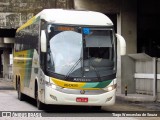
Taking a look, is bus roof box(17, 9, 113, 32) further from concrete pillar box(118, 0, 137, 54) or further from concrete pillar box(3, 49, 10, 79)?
concrete pillar box(3, 49, 10, 79)

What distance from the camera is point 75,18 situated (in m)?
17.5

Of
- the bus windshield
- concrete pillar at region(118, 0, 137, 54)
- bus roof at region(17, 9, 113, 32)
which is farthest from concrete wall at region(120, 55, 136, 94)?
the bus windshield

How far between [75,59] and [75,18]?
1.60 meters

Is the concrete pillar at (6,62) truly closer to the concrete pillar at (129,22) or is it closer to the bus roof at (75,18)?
the concrete pillar at (129,22)

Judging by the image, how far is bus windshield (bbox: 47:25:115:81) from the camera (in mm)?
16656

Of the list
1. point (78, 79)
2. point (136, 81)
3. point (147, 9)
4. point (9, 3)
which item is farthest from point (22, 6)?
point (78, 79)

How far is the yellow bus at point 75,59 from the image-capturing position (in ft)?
54.2

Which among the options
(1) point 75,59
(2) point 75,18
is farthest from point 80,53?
(2) point 75,18

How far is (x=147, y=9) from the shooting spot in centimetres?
3709

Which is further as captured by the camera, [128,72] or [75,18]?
[128,72]

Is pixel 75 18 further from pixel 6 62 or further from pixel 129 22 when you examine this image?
pixel 6 62

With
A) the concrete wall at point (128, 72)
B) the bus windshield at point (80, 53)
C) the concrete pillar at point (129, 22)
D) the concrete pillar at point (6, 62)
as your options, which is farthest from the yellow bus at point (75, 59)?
the concrete pillar at point (6, 62)

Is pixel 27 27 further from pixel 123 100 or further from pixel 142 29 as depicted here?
pixel 142 29

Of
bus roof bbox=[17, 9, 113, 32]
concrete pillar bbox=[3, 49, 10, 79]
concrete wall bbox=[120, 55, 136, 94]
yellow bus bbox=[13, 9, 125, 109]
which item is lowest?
concrete pillar bbox=[3, 49, 10, 79]
